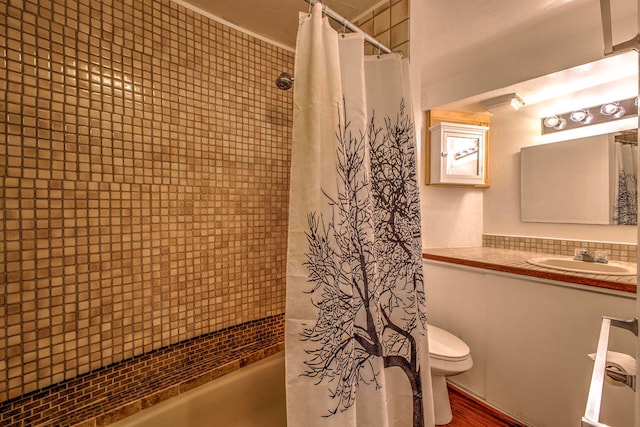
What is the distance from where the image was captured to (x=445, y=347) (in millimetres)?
1616

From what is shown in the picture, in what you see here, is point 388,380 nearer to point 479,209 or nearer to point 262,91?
point 262,91

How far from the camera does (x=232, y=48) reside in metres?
1.58

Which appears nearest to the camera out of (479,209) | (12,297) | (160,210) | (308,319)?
(308,319)

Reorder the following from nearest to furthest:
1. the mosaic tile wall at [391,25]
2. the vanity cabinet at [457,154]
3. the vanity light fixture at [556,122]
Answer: the mosaic tile wall at [391,25], the vanity light fixture at [556,122], the vanity cabinet at [457,154]

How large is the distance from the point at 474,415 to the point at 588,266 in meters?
1.19

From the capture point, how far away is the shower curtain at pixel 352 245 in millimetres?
854

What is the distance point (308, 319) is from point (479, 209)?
7.36ft

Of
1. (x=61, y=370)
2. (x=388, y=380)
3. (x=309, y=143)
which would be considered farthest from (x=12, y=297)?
(x=388, y=380)

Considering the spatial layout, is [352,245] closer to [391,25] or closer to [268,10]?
[391,25]

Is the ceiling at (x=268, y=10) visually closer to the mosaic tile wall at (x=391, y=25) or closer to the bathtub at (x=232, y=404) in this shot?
the mosaic tile wall at (x=391, y=25)

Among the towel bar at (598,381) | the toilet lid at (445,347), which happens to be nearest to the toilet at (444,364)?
the toilet lid at (445,347)

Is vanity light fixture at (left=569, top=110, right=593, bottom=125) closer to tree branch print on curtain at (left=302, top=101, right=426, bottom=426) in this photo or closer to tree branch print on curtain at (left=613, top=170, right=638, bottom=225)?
tree branch print on curtain at (left=613, top=170, right=638, bottom=225)

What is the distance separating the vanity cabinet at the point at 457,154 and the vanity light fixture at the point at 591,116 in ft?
1.47

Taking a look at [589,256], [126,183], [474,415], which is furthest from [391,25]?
[474,415]
